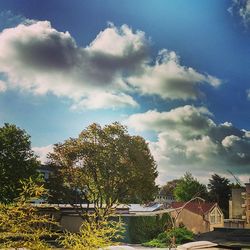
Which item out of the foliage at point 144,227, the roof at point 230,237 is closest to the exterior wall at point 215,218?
the foliage at point 144,227

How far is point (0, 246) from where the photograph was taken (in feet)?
25.2

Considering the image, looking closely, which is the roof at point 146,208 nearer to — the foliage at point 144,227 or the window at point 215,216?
the foliage at point 144,227

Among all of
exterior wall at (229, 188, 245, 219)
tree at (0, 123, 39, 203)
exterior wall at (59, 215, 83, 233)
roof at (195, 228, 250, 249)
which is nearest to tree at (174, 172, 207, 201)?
exterior wall at (229, 188, 245, 219)

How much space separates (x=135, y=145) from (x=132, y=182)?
4.00 m

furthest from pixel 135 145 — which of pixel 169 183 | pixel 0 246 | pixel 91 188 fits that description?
pixel 169 183

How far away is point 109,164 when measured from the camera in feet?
157

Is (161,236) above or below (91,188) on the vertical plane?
below

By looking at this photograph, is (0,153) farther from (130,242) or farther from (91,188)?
(130,242)

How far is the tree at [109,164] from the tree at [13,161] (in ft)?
Result: 13.5

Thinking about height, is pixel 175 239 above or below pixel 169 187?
below

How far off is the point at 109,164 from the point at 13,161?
389 inches

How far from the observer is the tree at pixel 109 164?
156 ft

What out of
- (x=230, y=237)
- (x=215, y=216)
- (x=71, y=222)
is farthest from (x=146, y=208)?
(x=230, y=237)

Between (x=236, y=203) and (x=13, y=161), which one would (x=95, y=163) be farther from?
(x=236, y=203)
